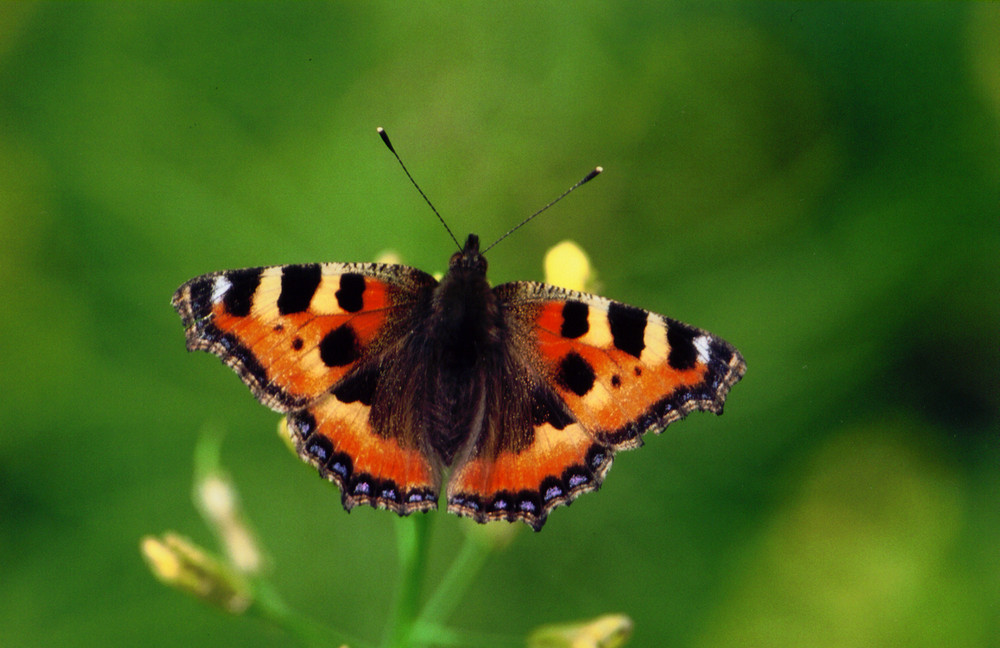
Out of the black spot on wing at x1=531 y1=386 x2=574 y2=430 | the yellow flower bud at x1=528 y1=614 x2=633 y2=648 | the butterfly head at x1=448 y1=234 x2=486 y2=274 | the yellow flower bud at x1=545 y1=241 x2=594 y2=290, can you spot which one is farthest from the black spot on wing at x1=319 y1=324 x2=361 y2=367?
the yellow flower bud at x1=528 y1=614 x2=633 y2=648

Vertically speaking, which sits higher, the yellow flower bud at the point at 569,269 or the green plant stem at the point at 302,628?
the yellow flower bud at the point at 569,269

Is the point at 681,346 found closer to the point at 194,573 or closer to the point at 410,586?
the point at 410,586

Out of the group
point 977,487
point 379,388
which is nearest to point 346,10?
point 379,388

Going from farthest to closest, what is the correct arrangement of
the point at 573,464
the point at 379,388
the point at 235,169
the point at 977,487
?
the point at 235,169, the point at 977,487, the point at 379,388, the point at 573,464

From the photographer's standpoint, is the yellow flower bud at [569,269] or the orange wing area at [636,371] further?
the yellow flower bud at [569,269]

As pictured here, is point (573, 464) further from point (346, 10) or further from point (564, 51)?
point (346, 10)

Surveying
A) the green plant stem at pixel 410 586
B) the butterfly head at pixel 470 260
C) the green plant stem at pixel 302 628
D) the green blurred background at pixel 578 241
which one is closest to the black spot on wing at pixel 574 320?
the butterfly head at pixel 470 260

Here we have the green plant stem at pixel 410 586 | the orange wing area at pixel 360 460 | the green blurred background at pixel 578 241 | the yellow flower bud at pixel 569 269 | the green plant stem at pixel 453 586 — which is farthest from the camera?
the green blurred background at pixel 578 241

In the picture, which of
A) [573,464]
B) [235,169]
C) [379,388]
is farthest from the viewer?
[235,169]

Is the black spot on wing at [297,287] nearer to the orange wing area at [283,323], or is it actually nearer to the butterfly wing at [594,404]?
the orange wing area at [283,323]
